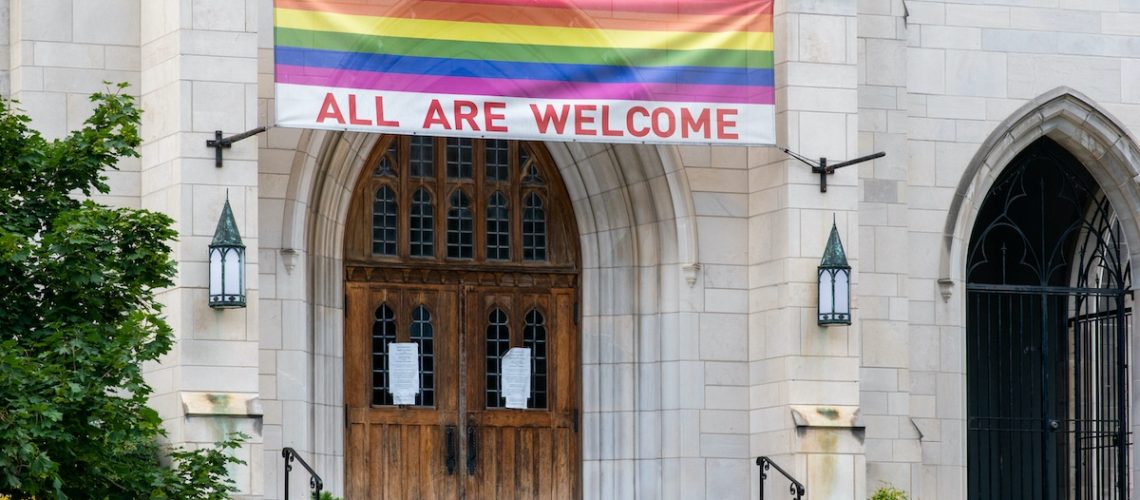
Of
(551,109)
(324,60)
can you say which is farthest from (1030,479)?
(324,60)

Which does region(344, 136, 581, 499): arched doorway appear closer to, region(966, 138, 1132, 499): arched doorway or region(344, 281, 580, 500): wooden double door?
region(344, 281, 580, 500): wooden double door

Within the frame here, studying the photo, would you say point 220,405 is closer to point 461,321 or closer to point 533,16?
point 461,321

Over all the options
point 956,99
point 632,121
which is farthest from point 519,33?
point 956,99

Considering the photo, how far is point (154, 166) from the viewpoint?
17938 mm

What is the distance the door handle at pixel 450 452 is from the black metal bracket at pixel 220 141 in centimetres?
358

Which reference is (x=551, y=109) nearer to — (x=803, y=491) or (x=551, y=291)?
(x=551, y=291)

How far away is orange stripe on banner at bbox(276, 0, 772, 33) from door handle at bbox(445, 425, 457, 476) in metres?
3.65

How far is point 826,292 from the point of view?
62.3 feet

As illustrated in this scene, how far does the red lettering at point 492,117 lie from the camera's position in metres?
18.5

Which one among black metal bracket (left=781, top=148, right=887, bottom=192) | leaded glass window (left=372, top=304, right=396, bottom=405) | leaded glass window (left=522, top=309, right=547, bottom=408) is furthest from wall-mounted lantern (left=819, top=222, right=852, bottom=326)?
leaded glass window (left=372, top=304, right=396, bottom=405)

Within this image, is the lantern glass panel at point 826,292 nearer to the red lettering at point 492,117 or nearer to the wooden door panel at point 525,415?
the wooden door panel at point 525,415

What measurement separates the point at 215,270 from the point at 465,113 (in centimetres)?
246

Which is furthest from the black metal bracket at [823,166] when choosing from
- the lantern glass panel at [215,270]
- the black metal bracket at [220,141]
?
the lantern glass panel at [215,270]

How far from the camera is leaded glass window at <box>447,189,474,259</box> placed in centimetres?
2014
